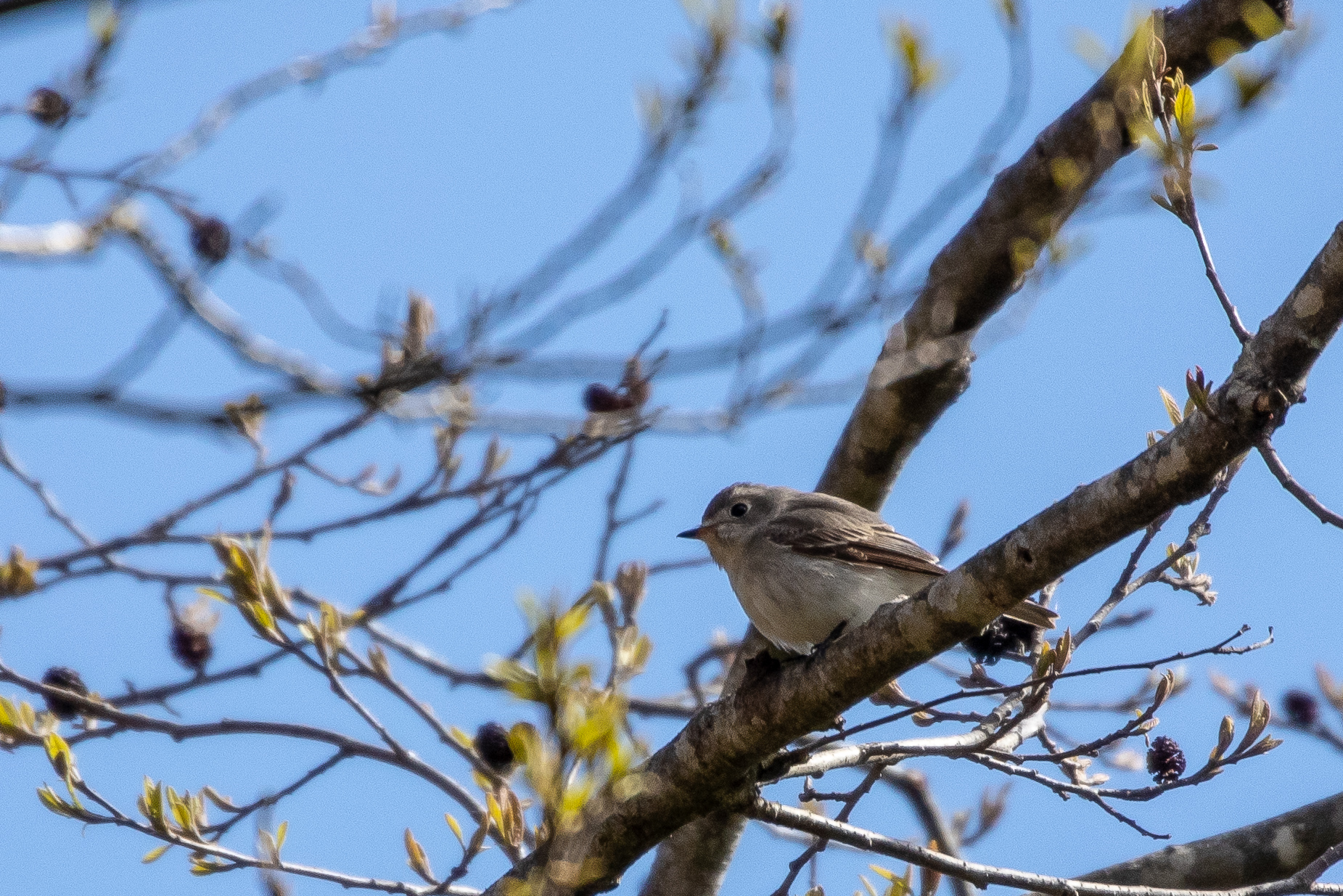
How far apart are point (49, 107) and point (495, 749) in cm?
244

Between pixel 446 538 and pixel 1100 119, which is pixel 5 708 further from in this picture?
pixel 1100 119

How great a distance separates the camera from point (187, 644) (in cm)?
484

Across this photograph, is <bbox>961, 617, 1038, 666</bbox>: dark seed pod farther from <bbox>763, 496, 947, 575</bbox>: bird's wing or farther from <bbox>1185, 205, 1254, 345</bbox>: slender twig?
<bbox>1185, 205, 1254, 345</bbox>: slender twig

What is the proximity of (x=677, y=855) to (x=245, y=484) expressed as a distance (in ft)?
8.00

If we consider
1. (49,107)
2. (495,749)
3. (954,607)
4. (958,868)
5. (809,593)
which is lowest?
(958,868)

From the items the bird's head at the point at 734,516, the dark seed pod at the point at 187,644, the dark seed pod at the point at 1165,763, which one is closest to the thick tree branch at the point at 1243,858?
the dark seed pod at the point at 1165,763

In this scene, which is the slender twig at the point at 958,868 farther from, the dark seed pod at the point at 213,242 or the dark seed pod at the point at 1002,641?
the dark seed pod at the point at 213,242

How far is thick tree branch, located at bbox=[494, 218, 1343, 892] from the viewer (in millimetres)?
2820

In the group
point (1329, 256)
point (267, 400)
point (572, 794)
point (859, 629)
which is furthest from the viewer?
point (859, 629)

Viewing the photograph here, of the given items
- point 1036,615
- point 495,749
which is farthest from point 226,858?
point 1036,615

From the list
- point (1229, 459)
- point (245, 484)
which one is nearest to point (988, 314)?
point (1229, 459)

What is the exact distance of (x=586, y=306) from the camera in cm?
295

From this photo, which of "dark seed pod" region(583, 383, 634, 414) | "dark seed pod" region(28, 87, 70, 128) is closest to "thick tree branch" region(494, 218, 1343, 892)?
"dark seed pod" region(583, 383, 634, 414)

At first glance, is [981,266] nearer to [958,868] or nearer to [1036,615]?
[1036,615]
